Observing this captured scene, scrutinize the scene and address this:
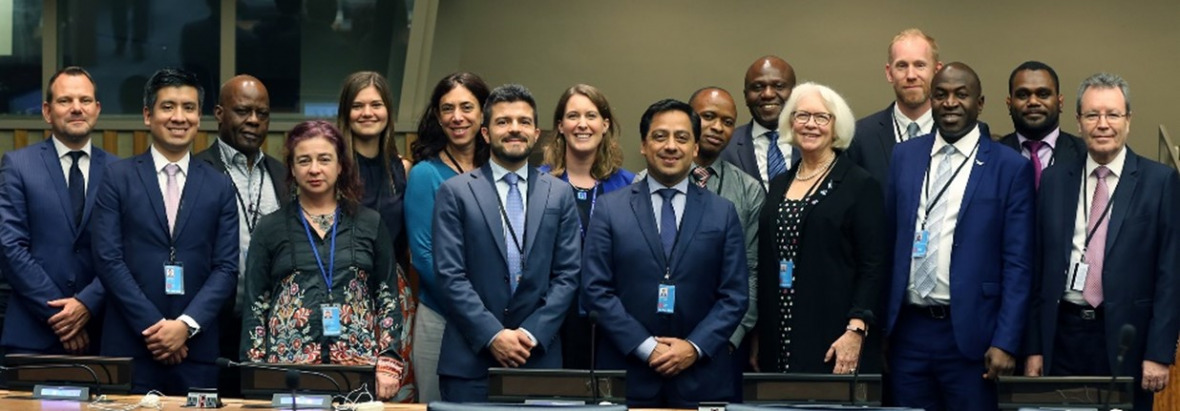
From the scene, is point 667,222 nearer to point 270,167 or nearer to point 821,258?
point 821,258

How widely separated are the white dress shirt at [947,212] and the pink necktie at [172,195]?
2.44 m

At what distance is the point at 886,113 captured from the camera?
580 centimetres

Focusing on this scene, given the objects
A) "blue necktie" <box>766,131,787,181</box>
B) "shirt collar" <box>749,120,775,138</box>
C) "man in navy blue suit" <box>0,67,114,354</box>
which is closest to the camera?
"man in navy blue suit" <box>0,67,114,354</box>

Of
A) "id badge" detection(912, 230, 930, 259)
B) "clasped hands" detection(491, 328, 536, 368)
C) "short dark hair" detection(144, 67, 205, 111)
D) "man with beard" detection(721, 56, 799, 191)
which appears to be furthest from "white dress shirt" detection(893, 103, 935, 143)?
"short dark hair" detection(144, 67, 205, 111)

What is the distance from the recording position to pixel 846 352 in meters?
5.13

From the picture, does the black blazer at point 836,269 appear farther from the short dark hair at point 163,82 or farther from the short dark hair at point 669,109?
the short dark hair at point 163,82

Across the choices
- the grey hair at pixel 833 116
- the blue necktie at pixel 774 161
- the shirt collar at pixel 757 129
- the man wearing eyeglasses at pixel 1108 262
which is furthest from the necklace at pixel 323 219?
the man wearing eyeglasses at pixel 1108 262

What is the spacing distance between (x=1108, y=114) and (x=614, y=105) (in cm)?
428

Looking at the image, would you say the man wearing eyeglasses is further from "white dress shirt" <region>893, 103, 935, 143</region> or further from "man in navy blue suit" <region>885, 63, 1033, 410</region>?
"white dress shirt" <region>893, 103, 935, 143</region>

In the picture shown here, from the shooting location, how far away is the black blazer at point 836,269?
16.9ft

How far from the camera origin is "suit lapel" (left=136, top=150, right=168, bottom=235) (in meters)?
5.36

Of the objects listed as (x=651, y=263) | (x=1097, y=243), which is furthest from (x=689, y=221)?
(x=1097, y=243)

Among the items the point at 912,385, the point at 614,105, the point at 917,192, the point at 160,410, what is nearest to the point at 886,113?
the point at 917,192

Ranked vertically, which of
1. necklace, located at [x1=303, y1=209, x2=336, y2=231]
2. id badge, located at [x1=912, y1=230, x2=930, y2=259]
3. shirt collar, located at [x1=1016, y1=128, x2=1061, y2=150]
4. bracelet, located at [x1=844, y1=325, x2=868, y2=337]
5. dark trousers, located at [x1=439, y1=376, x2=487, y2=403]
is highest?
shirt collar, located at [x1=1016, y1=128, x2=1061, y2=150]
